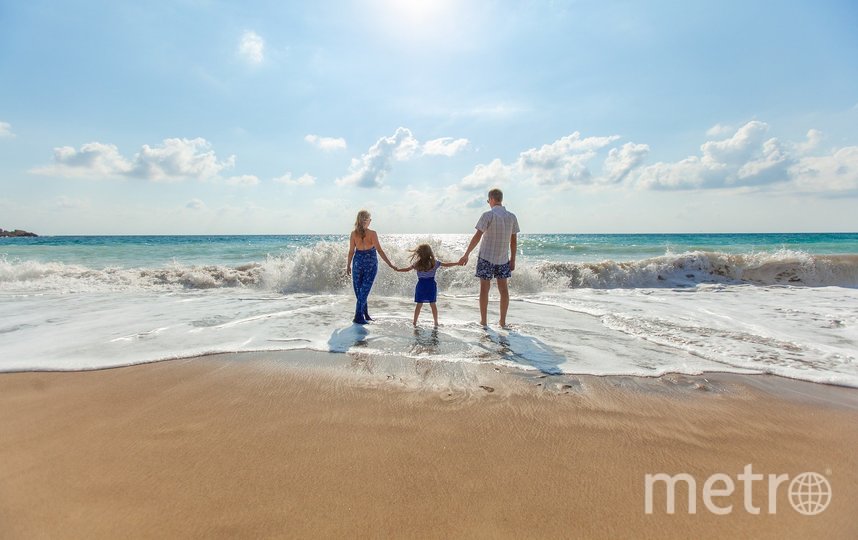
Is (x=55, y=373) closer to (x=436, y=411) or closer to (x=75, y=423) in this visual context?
(x=75, y=423)

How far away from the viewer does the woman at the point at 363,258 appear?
263 inches

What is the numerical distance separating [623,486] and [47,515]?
2.95 meters

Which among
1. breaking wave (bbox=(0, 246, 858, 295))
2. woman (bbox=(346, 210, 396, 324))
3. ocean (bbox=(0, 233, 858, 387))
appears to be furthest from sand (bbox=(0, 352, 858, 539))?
breaking wave (bbox=(0, 246, 858, 295))

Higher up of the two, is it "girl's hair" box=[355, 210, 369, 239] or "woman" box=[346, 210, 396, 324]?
"girl's hair" box=[355, 210, 369, 239]

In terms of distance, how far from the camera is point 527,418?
9.82ft

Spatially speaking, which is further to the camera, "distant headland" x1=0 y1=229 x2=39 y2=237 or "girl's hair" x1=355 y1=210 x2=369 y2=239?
"distant headland" x1=0 y1=229 x2=39 y2=237

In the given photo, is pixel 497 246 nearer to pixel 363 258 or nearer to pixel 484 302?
pixel 484 302

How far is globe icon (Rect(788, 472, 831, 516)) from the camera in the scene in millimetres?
2078

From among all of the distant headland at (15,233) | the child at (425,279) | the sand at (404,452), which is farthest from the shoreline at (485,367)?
the distant headland at (15,233)

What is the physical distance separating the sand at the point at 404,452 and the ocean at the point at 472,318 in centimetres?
69

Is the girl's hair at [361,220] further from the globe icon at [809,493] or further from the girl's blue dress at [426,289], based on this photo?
the globe icon at [809,493]

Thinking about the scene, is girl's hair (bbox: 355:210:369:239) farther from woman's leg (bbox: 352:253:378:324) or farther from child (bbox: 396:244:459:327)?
child (bbox: 396:244:459:327)

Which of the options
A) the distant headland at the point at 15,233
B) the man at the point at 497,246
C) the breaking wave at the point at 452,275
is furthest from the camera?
the distant headland at the point at 15,233

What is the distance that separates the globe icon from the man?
13.9 ft
